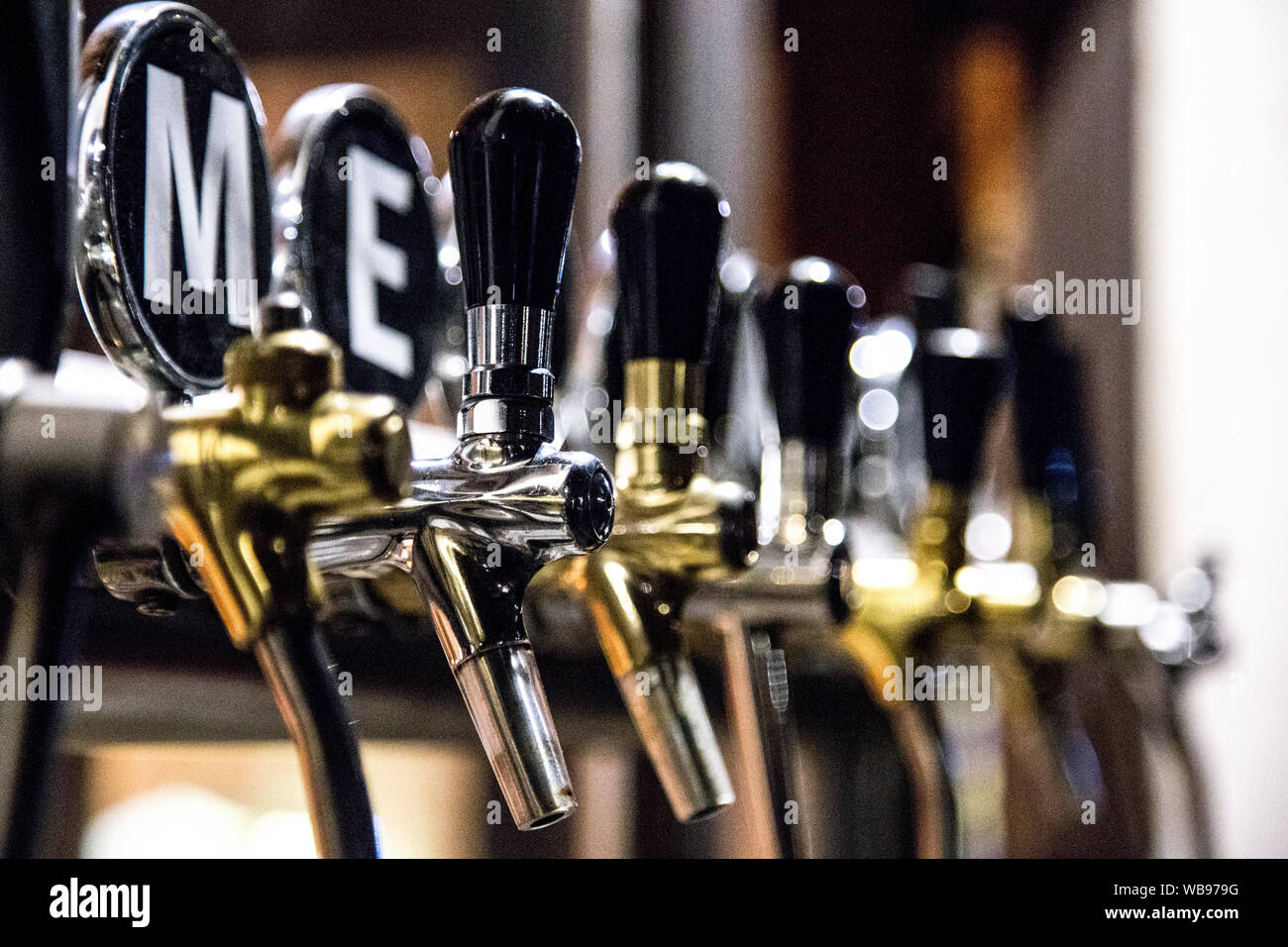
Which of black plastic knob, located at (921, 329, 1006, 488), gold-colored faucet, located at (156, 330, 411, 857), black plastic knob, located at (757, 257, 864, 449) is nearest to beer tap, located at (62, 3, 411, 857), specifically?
gold-colored faucet, located at (156, 330, 411, 857)

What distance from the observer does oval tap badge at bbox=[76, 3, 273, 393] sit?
380 millimetres

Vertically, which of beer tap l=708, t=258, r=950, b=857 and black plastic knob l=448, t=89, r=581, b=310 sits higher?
black plastic knob l=448, t=89, r=581, b=310

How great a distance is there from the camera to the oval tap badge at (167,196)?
38 centimetres

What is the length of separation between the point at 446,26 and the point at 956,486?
0.37 meters

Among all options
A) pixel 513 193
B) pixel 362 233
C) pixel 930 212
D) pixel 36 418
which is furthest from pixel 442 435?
pixel 930 212

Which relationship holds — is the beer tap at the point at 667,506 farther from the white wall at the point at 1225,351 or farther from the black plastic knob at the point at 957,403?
the white wall at the point at 1225,351

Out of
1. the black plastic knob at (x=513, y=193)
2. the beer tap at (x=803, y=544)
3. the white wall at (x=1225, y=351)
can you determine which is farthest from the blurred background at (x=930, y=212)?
the black plastic knob at (x=513, y=193)

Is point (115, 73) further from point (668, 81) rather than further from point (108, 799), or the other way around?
point (668, 81)

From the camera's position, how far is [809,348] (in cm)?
59

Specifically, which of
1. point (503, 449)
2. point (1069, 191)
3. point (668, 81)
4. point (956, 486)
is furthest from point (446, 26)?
point (1069, 191)

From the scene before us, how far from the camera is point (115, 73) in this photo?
1.25 ft

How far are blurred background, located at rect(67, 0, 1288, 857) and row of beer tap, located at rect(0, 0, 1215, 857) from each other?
0.41 ft

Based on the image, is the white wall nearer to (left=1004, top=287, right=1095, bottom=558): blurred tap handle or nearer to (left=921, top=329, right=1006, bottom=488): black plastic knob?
(left=1004, top=287, right=1095, bottom=558): blurred tap handle

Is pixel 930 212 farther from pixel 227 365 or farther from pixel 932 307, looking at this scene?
pixel 227 365
